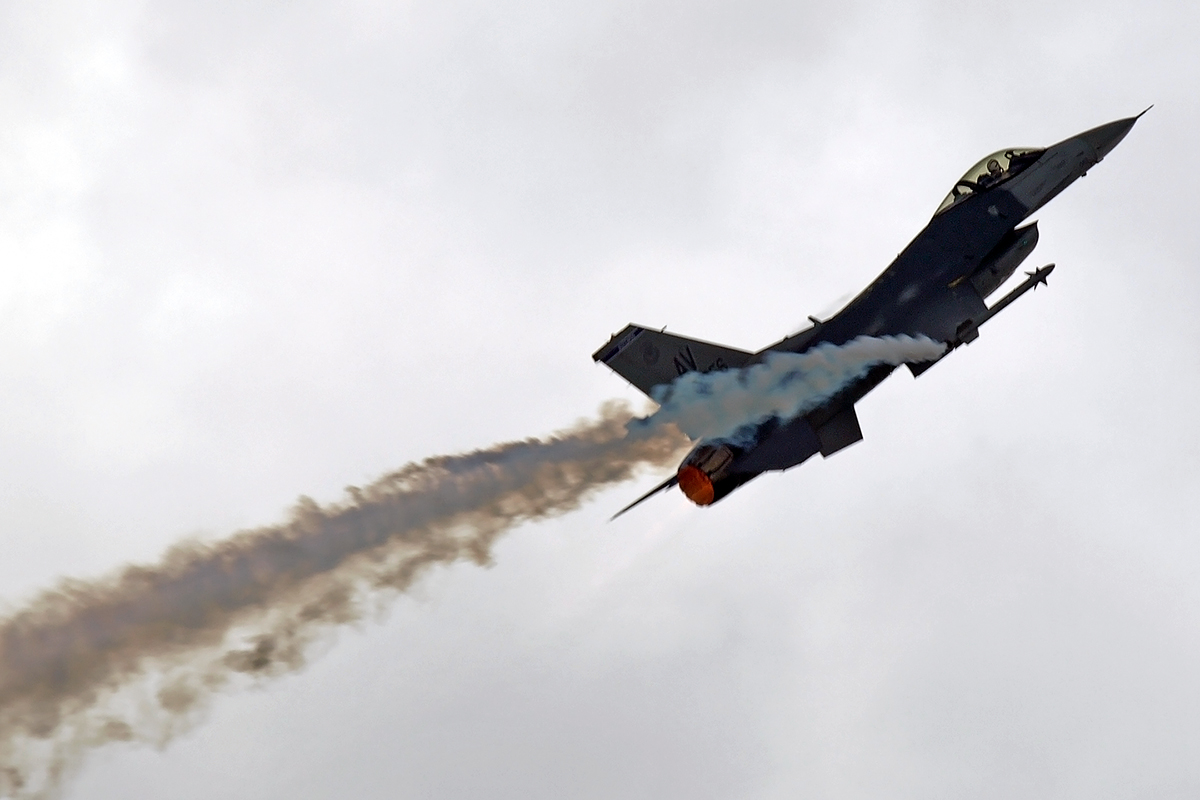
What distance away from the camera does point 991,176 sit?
120 ft

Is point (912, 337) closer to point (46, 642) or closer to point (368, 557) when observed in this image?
point (368, 557)

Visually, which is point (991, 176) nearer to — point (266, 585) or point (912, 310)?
point (912, 310)

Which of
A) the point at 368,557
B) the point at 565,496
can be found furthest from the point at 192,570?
the point at 565,496

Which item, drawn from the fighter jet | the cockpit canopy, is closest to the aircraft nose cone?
the fighter jet

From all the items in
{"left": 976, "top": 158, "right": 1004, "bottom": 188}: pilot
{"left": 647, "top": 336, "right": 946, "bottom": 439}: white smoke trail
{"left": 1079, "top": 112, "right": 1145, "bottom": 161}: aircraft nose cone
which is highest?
{"left": 976, "top": 158, "right": 1004, "bottom": 188}: pilot

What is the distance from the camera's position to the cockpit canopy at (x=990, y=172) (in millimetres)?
36531

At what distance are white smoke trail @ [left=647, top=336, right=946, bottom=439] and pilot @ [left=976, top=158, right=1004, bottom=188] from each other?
15.0 feet

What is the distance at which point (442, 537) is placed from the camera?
34562mm

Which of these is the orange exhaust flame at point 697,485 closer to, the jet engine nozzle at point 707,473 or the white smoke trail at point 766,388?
the jet engine nozzle at point 707,473

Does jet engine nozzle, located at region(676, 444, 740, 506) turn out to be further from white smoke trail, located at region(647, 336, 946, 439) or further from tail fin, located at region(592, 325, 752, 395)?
tail fin, located at region(592, 325, 752, 395)

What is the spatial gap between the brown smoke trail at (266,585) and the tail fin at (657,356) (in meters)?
1.16

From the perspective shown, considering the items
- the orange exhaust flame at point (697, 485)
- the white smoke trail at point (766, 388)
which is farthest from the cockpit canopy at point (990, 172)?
the orange exhaust flame at point (697, 485)

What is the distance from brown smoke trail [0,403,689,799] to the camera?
3064 centimetres

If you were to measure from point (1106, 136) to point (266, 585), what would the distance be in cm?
2053
